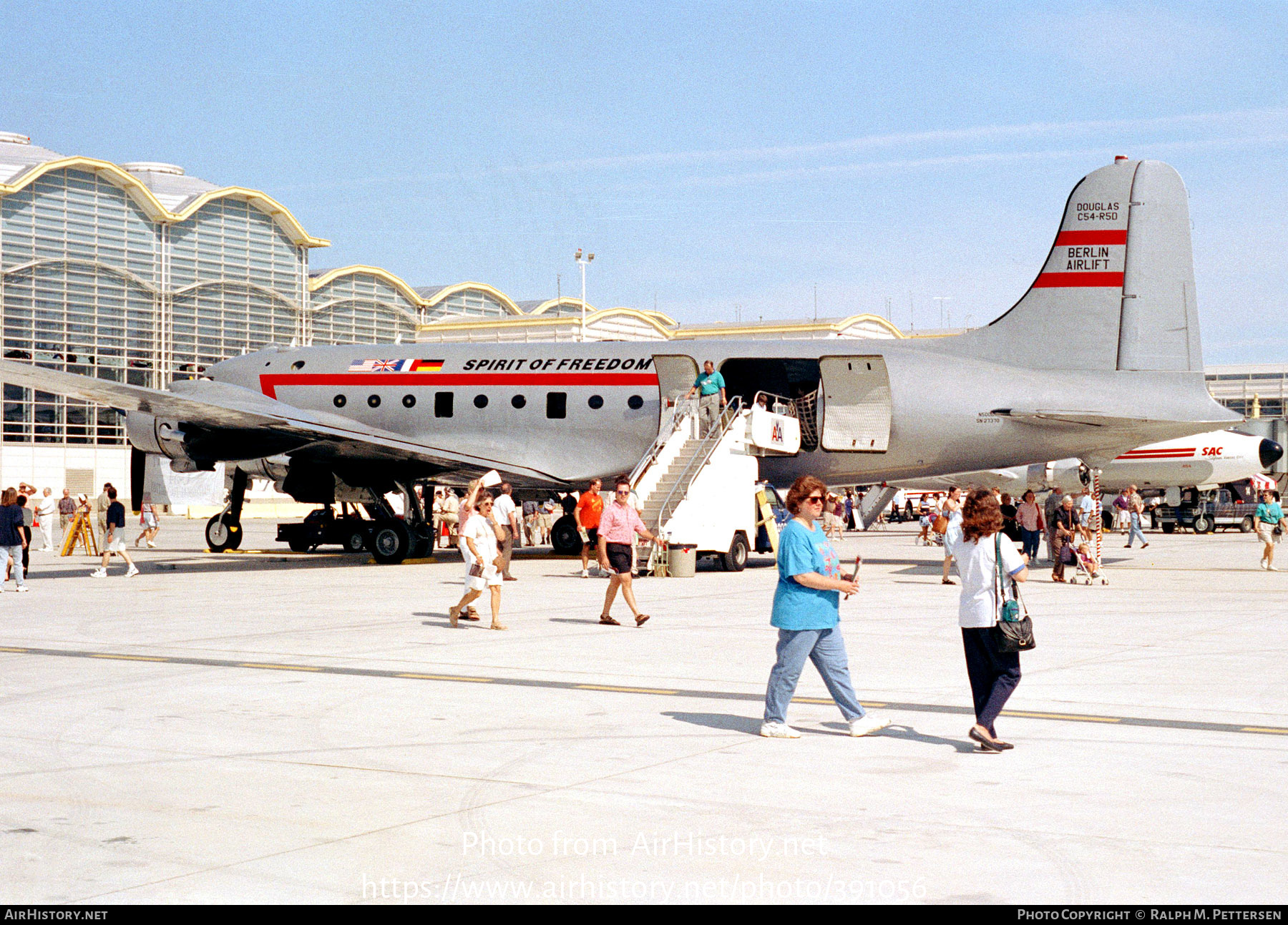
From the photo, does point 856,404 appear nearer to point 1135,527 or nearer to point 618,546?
point 618,546

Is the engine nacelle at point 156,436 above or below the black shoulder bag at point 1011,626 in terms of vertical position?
above

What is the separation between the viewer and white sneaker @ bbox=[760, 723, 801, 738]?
924 centimetres

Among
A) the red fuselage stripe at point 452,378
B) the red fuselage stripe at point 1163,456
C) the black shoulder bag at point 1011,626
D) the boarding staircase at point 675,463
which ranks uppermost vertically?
the red fuselage stripe at point 452,378

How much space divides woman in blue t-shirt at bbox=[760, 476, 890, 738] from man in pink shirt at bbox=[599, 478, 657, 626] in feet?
21.5

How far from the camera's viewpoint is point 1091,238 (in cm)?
2570

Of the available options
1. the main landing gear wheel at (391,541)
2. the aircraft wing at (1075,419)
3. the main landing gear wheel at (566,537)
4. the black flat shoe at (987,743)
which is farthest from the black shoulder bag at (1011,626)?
the main landing gear wheel at (566,537)

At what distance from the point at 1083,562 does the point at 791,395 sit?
7989mm

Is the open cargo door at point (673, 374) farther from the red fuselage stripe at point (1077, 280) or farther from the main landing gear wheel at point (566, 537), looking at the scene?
the red fuselage stripe at point (1077, 280)

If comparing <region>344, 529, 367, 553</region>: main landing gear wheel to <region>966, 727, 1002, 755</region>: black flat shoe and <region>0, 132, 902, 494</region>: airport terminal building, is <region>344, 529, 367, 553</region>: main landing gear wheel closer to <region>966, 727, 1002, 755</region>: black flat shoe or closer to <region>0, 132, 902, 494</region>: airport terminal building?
<region>966, 727, 1002, 755</region>: black flat shoe

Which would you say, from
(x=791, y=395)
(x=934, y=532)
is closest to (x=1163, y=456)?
(x=934, y=532)

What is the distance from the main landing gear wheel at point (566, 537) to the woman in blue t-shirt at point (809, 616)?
2311 cm

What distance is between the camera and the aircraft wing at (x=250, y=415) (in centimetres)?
2341

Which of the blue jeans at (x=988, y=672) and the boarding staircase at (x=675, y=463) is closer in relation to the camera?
the blue jeans at (x=988, y=672)

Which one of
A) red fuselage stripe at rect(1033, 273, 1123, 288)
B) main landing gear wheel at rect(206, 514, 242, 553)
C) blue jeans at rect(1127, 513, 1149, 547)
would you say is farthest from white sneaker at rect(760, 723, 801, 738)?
blue jeans at rect(1127, 513, 1149, 547)
